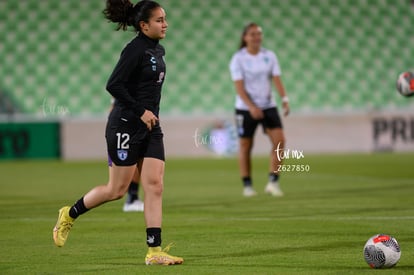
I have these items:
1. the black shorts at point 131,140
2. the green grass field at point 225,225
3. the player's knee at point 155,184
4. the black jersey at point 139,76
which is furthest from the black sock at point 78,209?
the black jersey at point 139,76

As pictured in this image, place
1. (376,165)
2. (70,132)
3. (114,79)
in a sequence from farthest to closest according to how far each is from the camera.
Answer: (70,132), (376,165), (114,79)

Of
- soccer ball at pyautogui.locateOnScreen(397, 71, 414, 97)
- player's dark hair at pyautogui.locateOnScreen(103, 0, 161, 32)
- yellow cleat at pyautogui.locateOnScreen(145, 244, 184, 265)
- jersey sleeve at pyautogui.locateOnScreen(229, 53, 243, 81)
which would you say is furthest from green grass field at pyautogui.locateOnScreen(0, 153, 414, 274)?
player's dark hair at pyautogui.locateOnScreen(103, 0, 161, 32)

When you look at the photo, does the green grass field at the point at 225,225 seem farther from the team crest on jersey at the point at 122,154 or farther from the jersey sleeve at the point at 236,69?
the jersey sleeve at the point at 236,69

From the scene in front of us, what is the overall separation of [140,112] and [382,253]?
1937mm

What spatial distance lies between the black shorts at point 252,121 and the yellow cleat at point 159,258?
19.3ft

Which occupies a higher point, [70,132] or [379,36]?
[379,36]

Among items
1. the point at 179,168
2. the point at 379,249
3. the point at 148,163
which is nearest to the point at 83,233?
the point at 148,163

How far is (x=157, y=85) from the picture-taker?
22.0ft

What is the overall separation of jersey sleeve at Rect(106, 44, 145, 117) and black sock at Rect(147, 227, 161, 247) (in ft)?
2.67

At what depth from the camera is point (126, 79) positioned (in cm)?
654

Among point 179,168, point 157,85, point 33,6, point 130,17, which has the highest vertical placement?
point 33,6

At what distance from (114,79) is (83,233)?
2.16 metres

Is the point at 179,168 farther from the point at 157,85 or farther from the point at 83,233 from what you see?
the point at 157,85

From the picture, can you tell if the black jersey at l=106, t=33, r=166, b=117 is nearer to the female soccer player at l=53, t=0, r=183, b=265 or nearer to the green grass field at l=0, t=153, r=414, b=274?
the female soccer player at l=53, t=0, r=183, b=265
